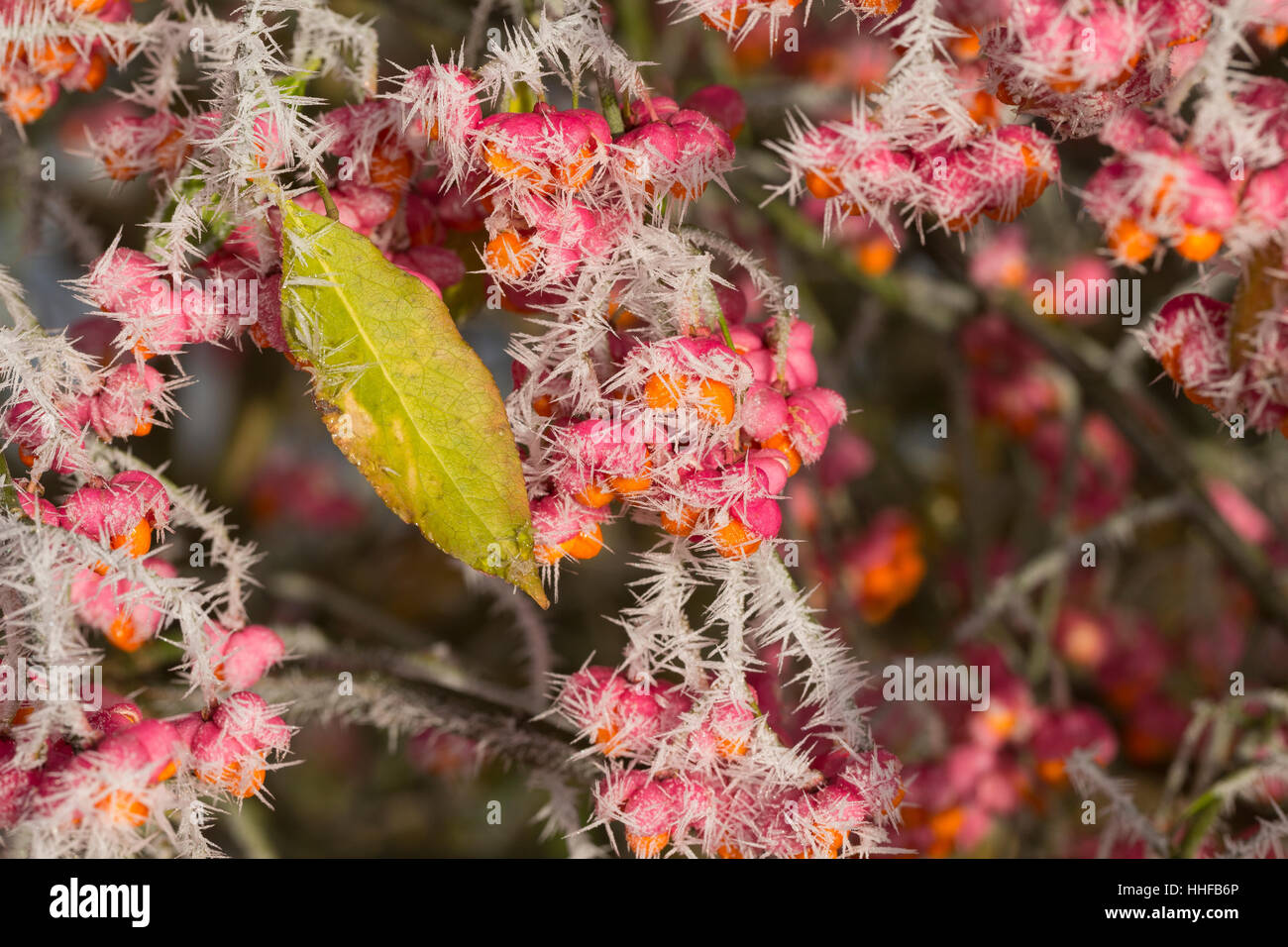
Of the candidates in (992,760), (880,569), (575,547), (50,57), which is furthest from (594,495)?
(880,569)

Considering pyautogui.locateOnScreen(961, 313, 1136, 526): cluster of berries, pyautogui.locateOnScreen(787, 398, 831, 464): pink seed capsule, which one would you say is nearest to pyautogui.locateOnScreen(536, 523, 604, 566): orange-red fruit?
pyautogui.locateOnScreen(787, 398, 831, 464): pink seed capsule

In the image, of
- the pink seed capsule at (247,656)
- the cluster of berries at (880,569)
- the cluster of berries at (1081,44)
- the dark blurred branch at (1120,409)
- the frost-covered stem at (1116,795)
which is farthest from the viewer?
the cluster of berries at (880,569)

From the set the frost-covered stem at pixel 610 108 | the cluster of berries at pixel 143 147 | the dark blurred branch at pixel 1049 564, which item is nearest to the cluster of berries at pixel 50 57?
the cluster of berries at pixel 143 147

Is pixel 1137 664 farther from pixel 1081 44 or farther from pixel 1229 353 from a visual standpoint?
pixel 1081 44

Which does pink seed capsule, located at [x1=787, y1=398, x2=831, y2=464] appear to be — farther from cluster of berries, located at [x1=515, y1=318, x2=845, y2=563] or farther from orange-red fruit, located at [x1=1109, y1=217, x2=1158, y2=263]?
orange-red fruit, located at [x1=1109, y1=217, x2=1158, y2=263]

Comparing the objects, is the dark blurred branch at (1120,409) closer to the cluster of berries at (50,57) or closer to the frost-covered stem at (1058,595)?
the frost-covered stem at (1058,595)

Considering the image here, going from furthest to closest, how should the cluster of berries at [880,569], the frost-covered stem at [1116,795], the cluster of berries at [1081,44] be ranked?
the cluster of berries at [880,569]
the frost-covered stem at [1116,795]
the cluster of berries at [1081,44]

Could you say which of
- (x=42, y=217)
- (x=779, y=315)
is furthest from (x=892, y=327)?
(x=42, y=217)
